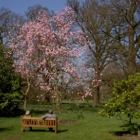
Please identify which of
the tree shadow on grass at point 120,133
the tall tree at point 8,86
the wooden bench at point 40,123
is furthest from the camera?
the tall tree at point 8,86

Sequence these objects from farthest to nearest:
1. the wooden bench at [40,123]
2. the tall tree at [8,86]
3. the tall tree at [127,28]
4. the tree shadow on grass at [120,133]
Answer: the tall tree at [127,28], the tall tree at [8,86], the wooden bench at [40,123], the tree shadow on grass at [120,133]

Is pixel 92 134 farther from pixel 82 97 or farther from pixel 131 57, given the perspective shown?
pixel 131 57

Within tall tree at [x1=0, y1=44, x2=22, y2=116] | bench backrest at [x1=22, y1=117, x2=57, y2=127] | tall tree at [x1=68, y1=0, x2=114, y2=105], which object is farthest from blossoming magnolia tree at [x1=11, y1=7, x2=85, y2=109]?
tall tree at [x1=68, y1=0, x2=114, y2=105]

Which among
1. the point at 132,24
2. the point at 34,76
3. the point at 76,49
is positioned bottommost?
the point at 34,76

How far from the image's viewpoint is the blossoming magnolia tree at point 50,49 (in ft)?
68.5

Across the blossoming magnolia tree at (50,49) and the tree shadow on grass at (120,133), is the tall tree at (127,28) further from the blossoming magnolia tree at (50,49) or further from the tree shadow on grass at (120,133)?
the tree shadow on grass at (120,133)

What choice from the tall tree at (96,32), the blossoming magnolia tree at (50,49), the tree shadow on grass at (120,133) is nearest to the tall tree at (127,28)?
the tall tree at (96,32)

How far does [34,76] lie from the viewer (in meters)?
24.0

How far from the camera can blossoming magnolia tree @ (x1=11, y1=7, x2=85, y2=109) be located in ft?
68.5

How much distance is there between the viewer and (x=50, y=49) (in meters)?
20.6

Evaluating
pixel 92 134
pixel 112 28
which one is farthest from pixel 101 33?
pixel 92 134

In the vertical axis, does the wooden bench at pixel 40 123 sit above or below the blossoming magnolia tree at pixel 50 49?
below

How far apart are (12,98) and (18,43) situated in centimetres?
467

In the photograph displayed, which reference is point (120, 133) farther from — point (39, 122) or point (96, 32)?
point (96, 32)
